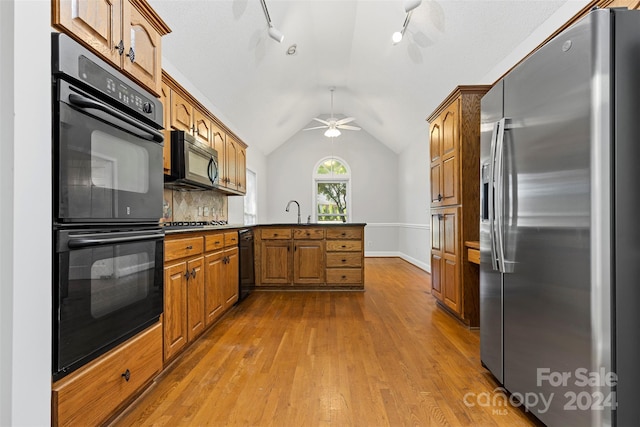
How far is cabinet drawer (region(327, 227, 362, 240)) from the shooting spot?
4504mm

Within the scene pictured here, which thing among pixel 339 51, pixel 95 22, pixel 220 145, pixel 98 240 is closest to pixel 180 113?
pixel 220 145

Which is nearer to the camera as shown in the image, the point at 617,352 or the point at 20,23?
the point at 20,23

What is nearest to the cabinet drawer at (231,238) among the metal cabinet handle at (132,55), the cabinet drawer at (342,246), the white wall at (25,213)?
the cabinet drawer at (342,246)

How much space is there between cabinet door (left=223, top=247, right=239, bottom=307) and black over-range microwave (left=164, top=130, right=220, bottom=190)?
740 mm

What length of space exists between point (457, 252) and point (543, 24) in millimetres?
1990

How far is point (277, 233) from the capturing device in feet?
14.8

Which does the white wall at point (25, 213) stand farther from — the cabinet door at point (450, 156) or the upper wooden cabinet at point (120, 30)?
the cabinet door at point (450, 156)

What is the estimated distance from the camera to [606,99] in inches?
48.0

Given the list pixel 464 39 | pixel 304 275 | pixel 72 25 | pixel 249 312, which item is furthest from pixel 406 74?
pixel 72 25

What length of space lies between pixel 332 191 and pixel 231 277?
5.50 meters

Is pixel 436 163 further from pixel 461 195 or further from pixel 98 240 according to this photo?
pixel 98 240

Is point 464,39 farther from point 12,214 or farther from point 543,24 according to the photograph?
point 12,214

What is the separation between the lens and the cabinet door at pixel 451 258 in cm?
311

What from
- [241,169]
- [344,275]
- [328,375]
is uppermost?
[241,169]
